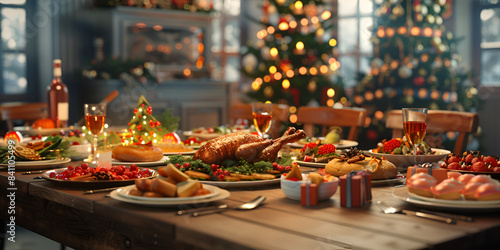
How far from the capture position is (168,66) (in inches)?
260

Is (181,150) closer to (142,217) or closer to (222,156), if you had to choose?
(222,156)

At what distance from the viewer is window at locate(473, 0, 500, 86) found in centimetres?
620

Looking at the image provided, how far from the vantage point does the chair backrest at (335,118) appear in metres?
2.96

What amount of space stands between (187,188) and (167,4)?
5.53 metres

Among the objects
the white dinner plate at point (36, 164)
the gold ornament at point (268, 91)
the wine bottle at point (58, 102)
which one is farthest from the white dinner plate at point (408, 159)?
the gold ornament at point (268, 91)

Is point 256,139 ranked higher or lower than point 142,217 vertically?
higher

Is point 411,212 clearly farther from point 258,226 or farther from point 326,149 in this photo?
point 326,149

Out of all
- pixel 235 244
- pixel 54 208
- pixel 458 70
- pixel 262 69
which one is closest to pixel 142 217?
pixel 235 244

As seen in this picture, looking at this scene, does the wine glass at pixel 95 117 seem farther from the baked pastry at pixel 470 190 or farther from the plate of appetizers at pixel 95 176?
the baked pastry at pixel 470 190

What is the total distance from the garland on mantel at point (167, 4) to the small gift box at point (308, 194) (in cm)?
519

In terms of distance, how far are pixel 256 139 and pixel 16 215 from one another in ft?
2.47

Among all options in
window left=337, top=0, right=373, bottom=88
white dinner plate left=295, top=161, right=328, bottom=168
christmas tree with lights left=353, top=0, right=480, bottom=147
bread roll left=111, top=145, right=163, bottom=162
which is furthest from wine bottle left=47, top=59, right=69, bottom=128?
window left=337, top=0, right=373, bottom=88

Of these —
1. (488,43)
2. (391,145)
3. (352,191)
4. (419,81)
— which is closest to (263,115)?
(391,145)

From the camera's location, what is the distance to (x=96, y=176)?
1.49m
